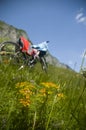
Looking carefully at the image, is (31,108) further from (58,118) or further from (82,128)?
(82,128)

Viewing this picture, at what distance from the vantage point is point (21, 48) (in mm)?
10648

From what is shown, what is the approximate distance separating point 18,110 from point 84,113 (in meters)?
0.76

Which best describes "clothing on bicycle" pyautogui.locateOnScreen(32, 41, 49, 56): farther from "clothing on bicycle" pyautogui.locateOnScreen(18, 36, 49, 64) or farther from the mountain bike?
the mountain bike

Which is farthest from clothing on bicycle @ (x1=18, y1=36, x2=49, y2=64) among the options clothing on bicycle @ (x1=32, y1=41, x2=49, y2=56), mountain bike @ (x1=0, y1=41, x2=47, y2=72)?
mountain bike @ (x1=0, y1=41, x2=47, y2=72)

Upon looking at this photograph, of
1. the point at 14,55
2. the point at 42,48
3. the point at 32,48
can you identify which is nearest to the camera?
the point at 14,55

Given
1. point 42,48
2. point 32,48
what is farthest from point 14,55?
point 42,48

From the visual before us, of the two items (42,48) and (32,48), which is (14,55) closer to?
(32,48)

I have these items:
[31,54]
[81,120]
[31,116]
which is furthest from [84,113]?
[31,54]

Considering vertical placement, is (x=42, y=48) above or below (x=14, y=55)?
above

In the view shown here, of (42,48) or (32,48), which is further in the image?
(42,48)

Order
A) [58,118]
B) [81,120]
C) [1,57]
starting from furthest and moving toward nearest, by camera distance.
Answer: [1,57] < [58,118] < [81,120]

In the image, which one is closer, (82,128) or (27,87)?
(82,128)

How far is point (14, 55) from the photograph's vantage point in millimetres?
7410

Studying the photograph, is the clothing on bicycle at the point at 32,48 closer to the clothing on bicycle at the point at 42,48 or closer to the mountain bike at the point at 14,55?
the clothing on bicycle at the point at 42,48
